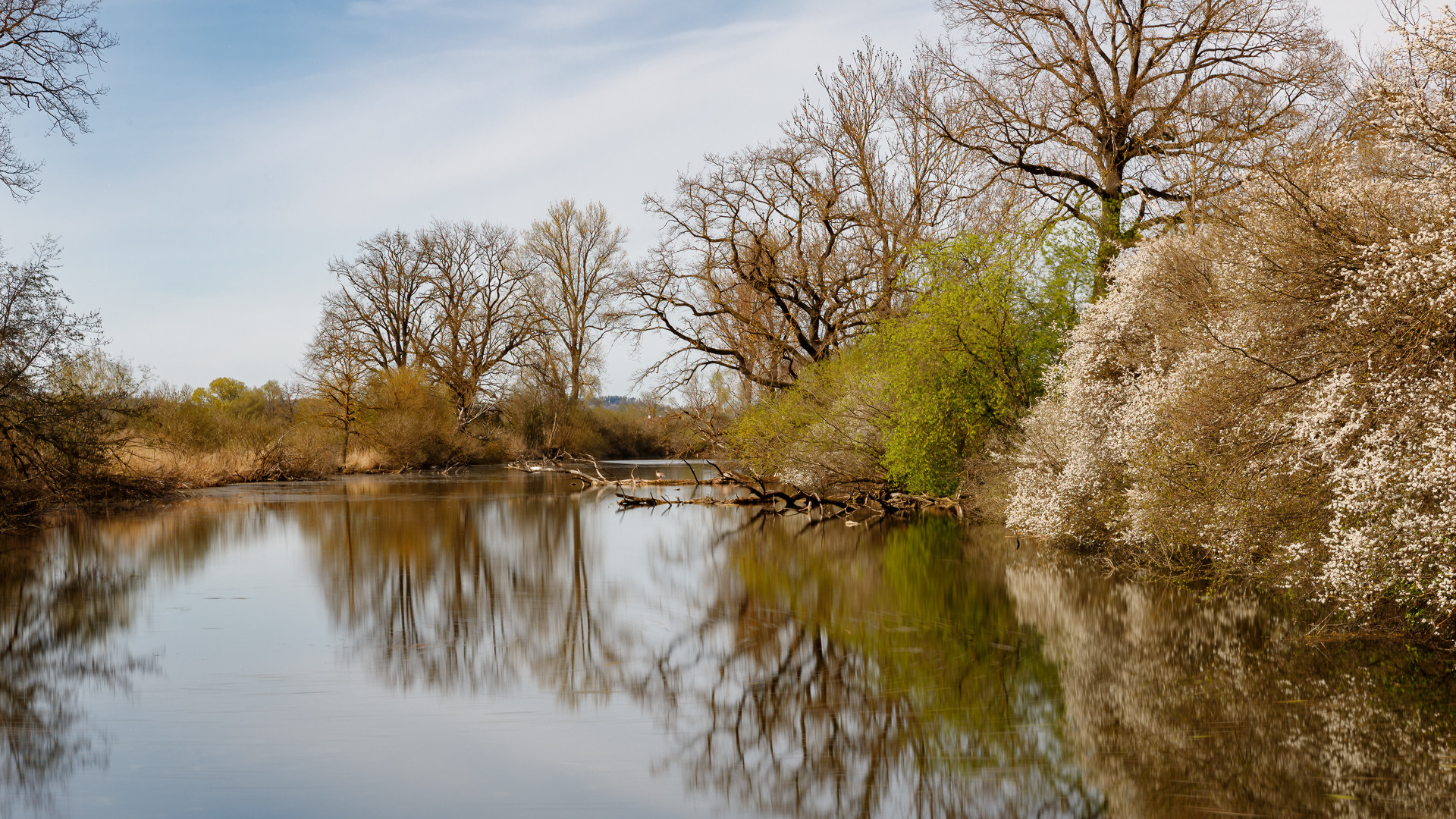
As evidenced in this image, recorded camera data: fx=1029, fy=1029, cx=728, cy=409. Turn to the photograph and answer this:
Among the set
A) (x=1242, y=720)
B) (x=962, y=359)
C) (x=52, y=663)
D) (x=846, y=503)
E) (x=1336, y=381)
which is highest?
(x=962, y=359)

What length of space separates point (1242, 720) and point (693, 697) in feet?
12.7

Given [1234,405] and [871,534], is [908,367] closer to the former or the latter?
[871,534]

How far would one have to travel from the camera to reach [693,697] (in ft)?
26.1

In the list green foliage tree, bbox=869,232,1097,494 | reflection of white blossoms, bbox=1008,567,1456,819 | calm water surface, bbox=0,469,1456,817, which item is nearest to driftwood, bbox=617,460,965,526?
green foliage tree, bbox=869,232,1097,494

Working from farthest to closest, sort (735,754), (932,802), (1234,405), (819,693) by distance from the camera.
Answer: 1. (1234,405)
2. (819,693)
3. (735,754)
4. (932,802)

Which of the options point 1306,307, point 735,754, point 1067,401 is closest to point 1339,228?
point 1306,307

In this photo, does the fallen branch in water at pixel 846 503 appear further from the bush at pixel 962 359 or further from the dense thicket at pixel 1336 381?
the dense thicket at pixel 1336 381

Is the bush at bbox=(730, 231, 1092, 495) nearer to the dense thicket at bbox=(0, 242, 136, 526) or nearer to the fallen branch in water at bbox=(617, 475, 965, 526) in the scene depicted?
the fallen branch in water at bbox=(617, 475, 965, 526)

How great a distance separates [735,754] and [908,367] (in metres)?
15.2

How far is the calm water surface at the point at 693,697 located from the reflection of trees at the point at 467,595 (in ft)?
0.23

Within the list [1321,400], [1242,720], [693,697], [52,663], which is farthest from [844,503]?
[52,663]

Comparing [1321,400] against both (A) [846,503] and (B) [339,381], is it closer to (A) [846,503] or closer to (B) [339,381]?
(A) [846,503]

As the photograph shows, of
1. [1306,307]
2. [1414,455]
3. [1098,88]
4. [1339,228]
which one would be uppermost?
[1098,88]

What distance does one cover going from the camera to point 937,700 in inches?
301
